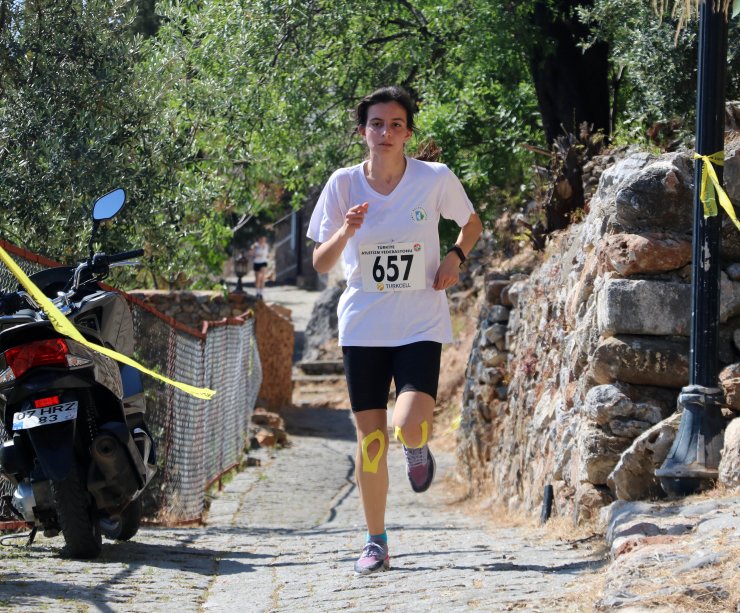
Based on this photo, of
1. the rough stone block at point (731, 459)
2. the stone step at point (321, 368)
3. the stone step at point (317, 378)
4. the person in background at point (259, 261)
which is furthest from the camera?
the person in background at point (259, 261)

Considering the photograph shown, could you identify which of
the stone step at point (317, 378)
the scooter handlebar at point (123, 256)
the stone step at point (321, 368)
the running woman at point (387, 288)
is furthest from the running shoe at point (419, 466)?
the stone step at point (321, 368)

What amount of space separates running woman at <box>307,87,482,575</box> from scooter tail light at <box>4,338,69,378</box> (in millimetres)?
1177

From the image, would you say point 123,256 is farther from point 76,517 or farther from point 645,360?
point 645,360

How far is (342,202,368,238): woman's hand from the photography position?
526 centimetres

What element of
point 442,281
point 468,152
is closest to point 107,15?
point 442,281

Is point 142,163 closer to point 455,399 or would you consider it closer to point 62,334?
point 62,334

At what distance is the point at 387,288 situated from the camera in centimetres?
538

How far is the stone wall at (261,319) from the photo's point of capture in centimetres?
1795

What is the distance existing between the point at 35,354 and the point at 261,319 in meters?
14.9

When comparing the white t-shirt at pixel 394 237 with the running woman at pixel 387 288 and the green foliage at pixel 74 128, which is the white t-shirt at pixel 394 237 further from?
the green foliage at pixel 74 128

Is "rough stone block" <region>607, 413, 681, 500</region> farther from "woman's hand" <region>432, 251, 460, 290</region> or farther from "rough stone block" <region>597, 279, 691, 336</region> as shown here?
"woman's hand" <region>432, 251, 460, 290</region>

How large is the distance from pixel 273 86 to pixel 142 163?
464cm

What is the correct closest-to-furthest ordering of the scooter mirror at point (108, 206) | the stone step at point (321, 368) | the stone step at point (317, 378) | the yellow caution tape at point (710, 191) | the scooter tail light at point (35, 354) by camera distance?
the scooter tail light at point (35, 354), the scooter mirror at point (108, 206), the yellow caution tape at point (710, 191), the stone step at point (317, 378), the stone step at point (321, 368)

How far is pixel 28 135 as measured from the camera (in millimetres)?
7996
